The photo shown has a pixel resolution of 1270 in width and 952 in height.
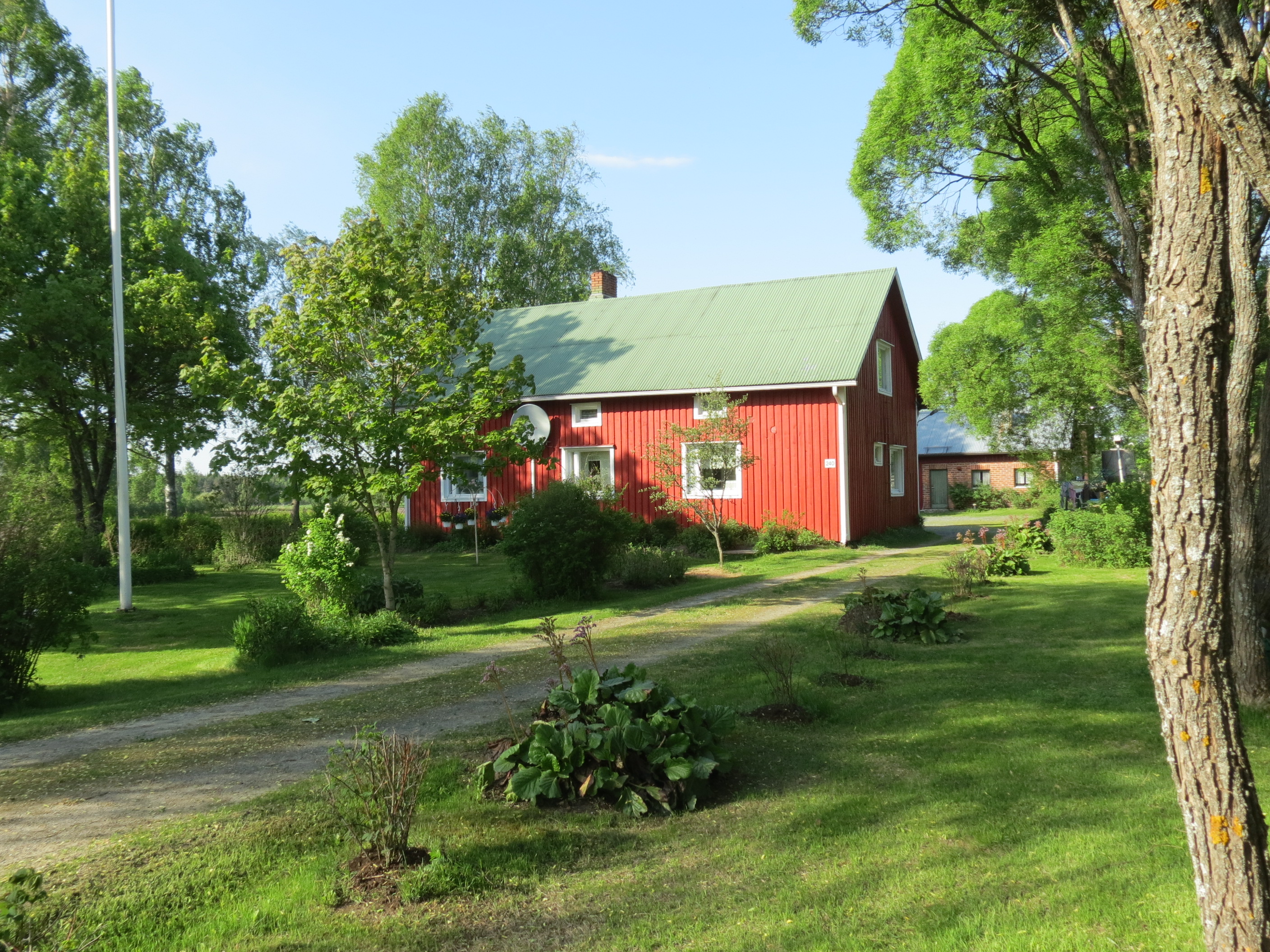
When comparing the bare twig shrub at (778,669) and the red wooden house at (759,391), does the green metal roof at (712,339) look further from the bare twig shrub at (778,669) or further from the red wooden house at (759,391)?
the bare twig shrub at (778,669)

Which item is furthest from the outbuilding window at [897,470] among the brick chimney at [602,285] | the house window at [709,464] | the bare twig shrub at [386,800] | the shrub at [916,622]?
the bare twig shrub at [386,800]

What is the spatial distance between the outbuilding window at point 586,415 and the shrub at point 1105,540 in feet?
37.6

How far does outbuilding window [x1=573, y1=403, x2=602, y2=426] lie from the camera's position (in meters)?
23.4

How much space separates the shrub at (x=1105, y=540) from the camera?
15656mm

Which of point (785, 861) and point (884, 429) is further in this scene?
point (884, 429)

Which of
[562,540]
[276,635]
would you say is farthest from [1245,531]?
[276,635]

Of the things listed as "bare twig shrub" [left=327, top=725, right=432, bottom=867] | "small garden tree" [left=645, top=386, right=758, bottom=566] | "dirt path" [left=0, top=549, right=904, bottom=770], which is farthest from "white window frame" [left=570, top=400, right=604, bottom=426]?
"bare twig shrub" [left=327, top=725, right=432, bottom=867]

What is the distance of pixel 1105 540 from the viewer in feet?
→ 51.9

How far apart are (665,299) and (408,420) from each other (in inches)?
604

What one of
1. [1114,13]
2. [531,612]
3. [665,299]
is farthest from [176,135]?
[1114,13]

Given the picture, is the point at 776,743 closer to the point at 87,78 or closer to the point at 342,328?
the point at 342,328

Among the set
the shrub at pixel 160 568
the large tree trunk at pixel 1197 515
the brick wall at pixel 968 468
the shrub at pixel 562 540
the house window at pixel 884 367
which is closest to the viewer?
the large tree trunk at pixel 1197 515

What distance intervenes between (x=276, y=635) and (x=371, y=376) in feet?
12.5

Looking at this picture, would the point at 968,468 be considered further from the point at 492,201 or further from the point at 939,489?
the point at 492,201
